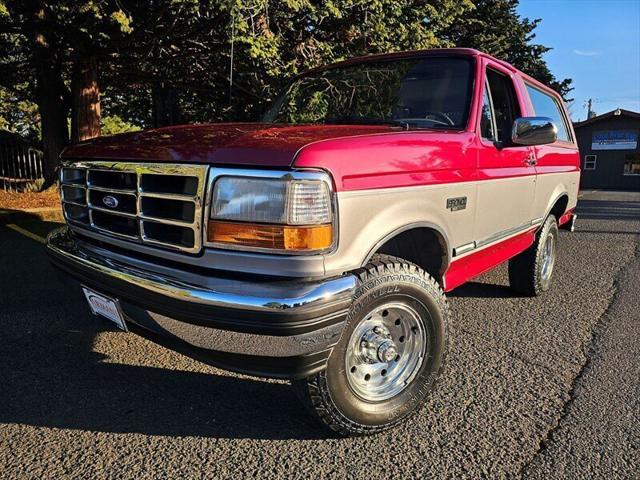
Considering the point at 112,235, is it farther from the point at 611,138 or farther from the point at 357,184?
the point at 611,138

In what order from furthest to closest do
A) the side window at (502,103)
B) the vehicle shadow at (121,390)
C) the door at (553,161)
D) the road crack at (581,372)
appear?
the door at (553,161), the side window at (502,103), the vehicle shadow at (121,390), the road crack at (581,372)

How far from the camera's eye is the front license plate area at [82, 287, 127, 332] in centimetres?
226

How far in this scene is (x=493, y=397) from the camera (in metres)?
2.69

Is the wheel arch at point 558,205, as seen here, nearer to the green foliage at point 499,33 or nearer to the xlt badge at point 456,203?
the xlt badge at point 456,203

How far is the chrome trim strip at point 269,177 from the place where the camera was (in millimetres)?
1871

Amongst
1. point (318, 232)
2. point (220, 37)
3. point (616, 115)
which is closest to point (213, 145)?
point (318, 232)

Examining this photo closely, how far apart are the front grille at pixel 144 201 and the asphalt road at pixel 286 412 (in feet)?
2.17

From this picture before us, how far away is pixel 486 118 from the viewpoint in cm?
312

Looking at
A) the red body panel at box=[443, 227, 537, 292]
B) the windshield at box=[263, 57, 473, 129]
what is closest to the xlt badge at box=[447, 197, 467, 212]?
the red body panel at box=[443, 227, 537, 292]

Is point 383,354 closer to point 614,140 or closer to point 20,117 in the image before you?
point 20,117

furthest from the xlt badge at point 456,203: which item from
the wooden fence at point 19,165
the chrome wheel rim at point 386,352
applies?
the wooden fence at point 19,165

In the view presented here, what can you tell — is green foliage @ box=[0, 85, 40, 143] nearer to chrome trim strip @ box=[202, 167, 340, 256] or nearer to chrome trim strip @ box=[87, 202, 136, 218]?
chrome trim strip @ box=[87, 202, 136, 218]

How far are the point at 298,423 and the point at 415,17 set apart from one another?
9420 millimetres

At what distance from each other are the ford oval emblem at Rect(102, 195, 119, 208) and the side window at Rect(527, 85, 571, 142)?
3.39m
